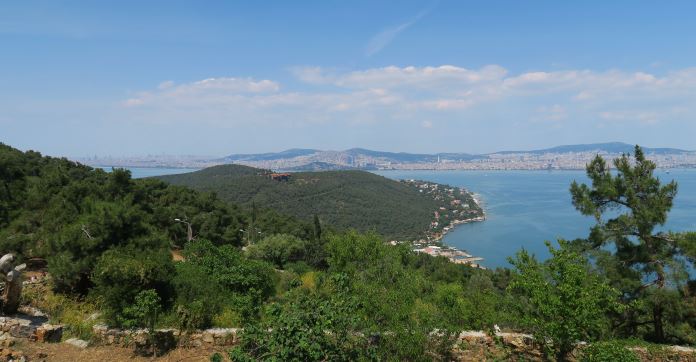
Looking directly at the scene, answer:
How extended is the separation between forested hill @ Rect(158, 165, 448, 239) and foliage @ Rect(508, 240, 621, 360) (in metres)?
58.5

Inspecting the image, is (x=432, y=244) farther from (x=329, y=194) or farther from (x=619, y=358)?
(x=619, y=358)

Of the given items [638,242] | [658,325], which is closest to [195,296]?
[658,325]

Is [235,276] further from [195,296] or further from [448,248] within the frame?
[448,248]

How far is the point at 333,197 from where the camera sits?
8500 cm

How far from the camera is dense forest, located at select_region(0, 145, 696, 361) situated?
4941 millimetres

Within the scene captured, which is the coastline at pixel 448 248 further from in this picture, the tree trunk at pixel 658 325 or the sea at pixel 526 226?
the tree trunk at pixel 658 325

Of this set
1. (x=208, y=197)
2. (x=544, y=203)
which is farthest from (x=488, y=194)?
(x=208, y=197)

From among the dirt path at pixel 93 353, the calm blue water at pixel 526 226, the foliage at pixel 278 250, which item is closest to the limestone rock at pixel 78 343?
the dirt path at pixel 93 353

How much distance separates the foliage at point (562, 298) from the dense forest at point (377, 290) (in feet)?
0.06

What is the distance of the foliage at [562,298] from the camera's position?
4910 mm

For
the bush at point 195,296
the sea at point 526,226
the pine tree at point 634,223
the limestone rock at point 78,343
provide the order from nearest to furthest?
the limestone rock at point 78,343 → the bush at point 195,296 → the pine tree at point 634,223 → the sea at point 526,226

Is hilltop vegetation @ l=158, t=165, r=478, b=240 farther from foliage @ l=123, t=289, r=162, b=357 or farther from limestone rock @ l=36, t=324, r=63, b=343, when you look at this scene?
limestone rock @ l=36, t=324, r=63, b=343

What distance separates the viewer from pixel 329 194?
85.2m

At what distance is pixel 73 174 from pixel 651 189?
88.1ft
